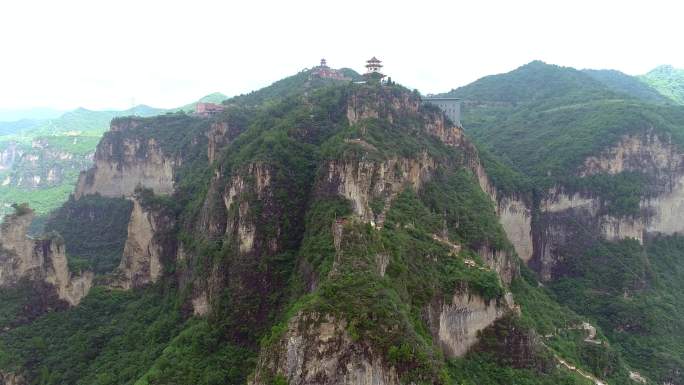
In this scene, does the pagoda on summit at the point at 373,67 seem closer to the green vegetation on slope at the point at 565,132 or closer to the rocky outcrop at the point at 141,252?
the green vegetation on slope at the point at 565,132

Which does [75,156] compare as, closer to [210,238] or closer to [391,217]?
[210,238]

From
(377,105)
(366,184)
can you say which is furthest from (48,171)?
(366,184)

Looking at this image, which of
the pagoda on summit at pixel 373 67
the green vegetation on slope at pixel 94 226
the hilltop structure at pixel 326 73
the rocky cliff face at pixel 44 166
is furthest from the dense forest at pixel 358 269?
the rocky cliff face at pixel 44 166

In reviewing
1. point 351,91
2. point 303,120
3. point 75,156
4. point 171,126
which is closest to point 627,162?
point 351,91

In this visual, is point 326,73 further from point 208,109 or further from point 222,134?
point 222,134

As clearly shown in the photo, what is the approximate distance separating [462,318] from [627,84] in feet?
440

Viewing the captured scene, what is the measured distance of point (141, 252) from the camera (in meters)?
53.1

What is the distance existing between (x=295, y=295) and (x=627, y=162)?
58.1m

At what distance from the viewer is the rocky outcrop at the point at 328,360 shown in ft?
84.2

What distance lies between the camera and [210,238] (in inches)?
1860

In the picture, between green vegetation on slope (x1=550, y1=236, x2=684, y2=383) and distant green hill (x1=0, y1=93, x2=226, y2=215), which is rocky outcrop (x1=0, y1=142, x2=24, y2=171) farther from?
green vegetation on slope (x1=550, y1=236, x2=684, y2=383)

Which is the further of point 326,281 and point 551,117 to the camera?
point 551,117

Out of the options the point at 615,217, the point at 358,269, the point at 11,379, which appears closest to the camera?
the point at 358,269

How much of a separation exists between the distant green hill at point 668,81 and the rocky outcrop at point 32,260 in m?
139
